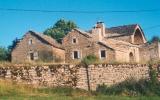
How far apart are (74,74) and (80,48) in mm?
28731

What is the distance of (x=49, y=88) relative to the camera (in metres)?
27.5

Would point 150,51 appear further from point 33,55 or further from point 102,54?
point 33,55

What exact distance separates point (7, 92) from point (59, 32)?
2453 inches

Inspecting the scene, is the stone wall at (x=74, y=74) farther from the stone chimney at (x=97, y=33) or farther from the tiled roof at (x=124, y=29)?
the tiled roof at (x=124, y=29)

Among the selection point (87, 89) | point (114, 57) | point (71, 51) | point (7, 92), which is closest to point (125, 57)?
point (114, 57)

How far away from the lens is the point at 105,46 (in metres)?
55.0

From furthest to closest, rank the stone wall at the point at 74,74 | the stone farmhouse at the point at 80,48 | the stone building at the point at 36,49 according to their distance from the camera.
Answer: the stone building at the point at 36,49, the stone farmhouse at the point at 80,48, the stone wall at the point at 74,74

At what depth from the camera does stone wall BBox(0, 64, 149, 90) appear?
28.0 metres

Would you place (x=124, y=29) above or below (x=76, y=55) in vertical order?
above

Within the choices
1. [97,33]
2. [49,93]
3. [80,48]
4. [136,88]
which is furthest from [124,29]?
[49,93]

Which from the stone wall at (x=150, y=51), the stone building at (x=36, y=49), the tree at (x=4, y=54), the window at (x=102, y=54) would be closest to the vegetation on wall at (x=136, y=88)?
the window at (x=102, y=54)

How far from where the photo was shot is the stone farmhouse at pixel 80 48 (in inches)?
2199

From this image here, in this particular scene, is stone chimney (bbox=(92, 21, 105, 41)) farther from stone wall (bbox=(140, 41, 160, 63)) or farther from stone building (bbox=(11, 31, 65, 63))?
stone wall (bbox=(140, 41, 160, 63))

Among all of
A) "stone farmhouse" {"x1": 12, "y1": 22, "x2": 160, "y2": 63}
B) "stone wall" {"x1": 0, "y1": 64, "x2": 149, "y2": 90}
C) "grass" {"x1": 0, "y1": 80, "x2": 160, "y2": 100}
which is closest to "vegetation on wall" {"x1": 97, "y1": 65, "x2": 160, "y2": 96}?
"stone wall" {"x1": 0, "y1": 64, "x2": 149, "y2": 90}
